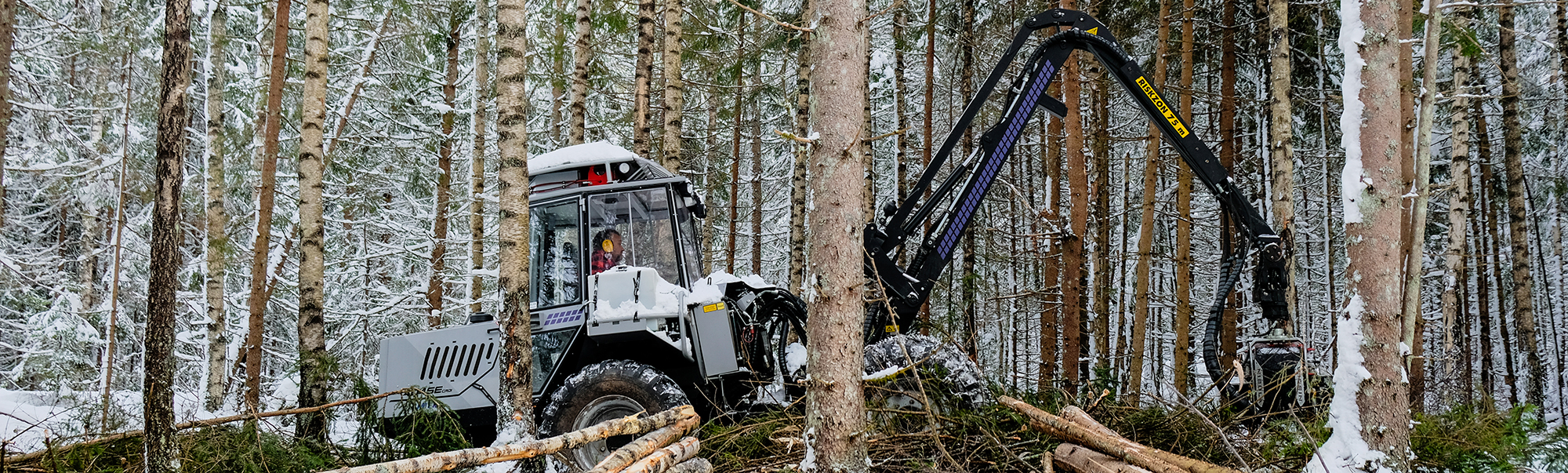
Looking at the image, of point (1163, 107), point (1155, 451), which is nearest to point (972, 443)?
point (1155, 451)

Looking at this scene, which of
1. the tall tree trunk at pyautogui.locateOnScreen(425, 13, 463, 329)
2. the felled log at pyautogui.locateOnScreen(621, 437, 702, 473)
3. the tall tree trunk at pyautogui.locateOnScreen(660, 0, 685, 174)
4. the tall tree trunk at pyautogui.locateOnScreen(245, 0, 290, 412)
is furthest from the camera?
the tall tree trunk at pyautogui.locateOnScreen(425, 13, 463, 329)

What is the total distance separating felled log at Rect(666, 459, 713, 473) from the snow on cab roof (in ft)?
7.82

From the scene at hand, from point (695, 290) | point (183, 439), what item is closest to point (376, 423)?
point (183, 439)

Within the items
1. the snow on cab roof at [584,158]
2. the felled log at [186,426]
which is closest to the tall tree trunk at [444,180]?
the snow on cab roof at [584,158]

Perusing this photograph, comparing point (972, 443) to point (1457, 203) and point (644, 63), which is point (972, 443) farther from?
point (1457, 203)

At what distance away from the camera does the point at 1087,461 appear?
4516 mm

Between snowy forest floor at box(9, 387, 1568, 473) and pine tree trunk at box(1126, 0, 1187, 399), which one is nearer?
snowy forest floor at box(9, 387, 1568, 473)

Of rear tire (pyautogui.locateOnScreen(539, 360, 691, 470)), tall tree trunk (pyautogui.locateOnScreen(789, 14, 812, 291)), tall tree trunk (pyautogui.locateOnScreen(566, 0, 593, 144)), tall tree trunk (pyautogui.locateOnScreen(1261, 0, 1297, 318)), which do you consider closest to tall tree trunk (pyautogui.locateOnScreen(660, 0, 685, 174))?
tall tree trunk (pyautogui.locateOnScreen(566, 0, 593, 144))

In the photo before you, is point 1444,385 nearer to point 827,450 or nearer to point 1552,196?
point 827,450

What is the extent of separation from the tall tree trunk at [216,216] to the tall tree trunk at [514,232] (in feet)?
19.0

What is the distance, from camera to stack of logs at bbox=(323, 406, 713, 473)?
3.61 metres

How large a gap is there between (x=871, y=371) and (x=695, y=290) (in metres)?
1.34

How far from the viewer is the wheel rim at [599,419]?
5672 mm

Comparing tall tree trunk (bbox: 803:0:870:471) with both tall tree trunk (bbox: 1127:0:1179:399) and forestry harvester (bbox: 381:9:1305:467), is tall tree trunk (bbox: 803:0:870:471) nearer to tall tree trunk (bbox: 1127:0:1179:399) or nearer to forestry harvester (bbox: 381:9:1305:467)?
forestry harvester (bbox: 381:9:1305:467)
